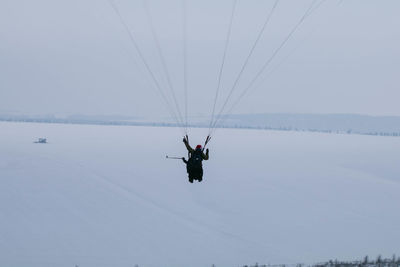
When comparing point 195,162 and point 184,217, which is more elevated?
point 195,162

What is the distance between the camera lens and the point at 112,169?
83938 millimetres

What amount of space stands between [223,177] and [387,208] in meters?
32.6

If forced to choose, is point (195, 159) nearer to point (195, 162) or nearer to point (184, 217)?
point (195, 162)

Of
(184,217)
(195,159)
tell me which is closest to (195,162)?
(195,159)

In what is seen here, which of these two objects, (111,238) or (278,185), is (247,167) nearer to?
(278,185)

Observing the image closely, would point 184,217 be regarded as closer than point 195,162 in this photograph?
No

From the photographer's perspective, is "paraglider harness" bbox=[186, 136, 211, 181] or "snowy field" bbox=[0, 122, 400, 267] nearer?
"paraglider harness" bbox=[186, 136, 211, 181]

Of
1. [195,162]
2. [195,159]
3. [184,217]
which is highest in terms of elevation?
[195,159]

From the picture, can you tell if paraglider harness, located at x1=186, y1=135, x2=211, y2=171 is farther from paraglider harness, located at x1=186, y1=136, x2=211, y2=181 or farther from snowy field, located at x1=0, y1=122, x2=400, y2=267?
snowy field, located at x1=0, y1=122, x2=400, y2=267

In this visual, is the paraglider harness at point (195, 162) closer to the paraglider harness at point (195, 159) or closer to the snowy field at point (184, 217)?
the paraglider harness at point (195, 159)

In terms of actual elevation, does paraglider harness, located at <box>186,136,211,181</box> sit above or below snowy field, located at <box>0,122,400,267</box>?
above

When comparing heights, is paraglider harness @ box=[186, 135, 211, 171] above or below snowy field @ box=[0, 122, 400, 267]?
above

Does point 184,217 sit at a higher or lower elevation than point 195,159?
lower

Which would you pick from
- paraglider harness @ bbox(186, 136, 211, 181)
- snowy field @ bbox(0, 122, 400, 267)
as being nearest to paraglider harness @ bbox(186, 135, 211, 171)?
paraglider harness @ bbox(186, 136, 211, 181)
